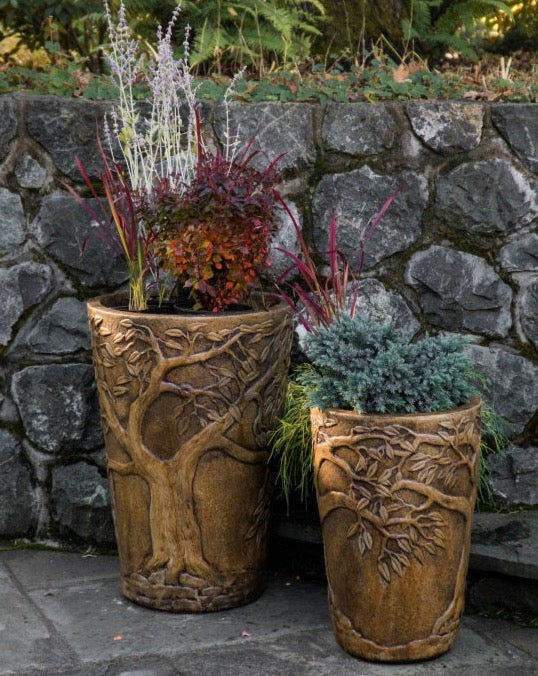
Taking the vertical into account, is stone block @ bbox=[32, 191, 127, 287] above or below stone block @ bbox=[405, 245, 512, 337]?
above

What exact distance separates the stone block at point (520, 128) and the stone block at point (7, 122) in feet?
5.92

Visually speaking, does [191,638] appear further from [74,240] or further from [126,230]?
[74,240]

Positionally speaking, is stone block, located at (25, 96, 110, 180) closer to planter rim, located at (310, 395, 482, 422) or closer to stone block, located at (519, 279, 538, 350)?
planter rim, located at (310, 395, 482, 422)

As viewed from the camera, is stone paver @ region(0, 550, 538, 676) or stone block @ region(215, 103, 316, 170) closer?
stone paver @ region(0, 550, 538, 676)

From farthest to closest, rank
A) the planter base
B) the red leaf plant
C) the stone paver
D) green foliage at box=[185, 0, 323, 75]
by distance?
green foliage at box=[185, 0, 323, 75] → the red leaf plant → the planter base → the stone paver

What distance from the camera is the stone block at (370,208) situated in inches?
148

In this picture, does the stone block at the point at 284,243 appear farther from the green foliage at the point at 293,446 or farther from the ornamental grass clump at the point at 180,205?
the green foliage at the point at 293,446

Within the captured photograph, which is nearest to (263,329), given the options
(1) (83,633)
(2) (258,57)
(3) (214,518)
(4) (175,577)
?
(3) (214,518)

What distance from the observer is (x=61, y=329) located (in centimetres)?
377

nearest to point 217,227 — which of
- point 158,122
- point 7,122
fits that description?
point 158,122

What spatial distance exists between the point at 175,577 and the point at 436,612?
0.90 meters

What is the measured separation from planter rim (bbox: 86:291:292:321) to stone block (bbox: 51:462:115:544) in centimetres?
72

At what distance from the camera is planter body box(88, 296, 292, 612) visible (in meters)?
3.13

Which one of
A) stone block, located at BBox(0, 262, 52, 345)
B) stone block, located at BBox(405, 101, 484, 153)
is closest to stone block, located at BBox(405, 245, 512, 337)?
stone block, located at BBox(405, 101, 484, 153)
